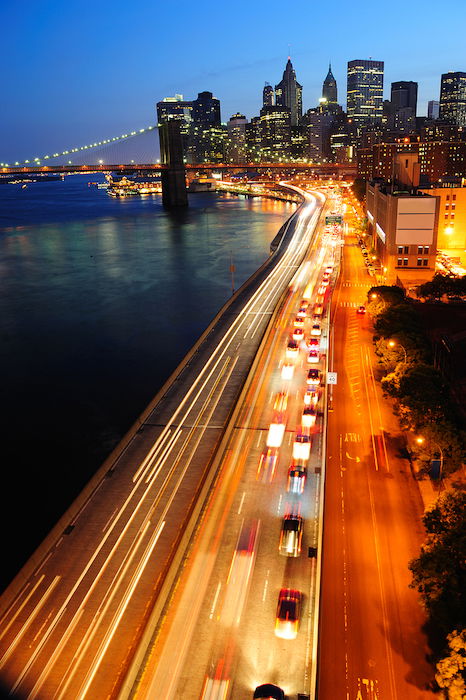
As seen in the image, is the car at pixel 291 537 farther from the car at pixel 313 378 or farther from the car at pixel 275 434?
the car at pixel 313 378

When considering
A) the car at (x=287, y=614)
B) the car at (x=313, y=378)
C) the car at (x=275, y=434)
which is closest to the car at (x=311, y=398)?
the car at (x=313, y=378)

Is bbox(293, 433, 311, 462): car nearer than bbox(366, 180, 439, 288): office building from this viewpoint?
Yes

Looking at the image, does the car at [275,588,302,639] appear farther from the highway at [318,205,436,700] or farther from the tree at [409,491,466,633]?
the tree at [409,491,466,633]

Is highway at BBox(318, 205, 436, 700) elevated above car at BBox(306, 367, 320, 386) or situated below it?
below

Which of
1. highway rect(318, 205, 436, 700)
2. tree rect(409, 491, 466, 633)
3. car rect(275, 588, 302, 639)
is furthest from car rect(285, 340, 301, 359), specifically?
car rect(275, 588, 302, 639)

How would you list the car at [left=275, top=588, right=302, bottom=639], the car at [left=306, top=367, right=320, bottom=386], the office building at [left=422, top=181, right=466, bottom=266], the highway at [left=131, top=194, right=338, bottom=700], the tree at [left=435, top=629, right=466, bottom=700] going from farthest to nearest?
the office building at [left=422, top=181, right=466, bottom=266] < the car at [left=306, top=367, right=320, bottom=386] < the car at [left=275, top=588, right=302, bottom=639] < the highway at [left=131, top=194, right=338, bottom=700] < the tree at [left=435, top=629, right=466, bottom=700]

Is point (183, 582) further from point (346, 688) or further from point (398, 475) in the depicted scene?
point (398, 475)

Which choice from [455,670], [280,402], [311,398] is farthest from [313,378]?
[455,670]
